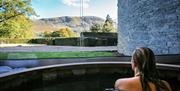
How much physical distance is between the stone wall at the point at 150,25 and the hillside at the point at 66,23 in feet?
2.54

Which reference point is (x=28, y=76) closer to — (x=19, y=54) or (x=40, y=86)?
(x=40, y=86)

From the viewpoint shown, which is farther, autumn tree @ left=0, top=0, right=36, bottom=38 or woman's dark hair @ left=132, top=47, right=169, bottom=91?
autumn tree @ left=0, top=0, right=36, bottom=38

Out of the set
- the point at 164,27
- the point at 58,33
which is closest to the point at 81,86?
the point at 164,27

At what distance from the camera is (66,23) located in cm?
641

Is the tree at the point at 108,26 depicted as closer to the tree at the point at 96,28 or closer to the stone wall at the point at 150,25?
the tree at the point at 96,28

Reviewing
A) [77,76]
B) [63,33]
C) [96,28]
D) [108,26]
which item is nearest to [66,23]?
[63,33]

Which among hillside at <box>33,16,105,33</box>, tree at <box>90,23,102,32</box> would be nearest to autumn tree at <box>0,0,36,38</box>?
hillside at <box>33,16,105,33</box>

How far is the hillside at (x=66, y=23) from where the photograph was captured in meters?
6.15

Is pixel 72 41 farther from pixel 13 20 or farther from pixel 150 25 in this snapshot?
pixel 150 25

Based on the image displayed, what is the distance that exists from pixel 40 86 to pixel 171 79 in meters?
1.71

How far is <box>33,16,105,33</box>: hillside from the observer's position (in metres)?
6.15

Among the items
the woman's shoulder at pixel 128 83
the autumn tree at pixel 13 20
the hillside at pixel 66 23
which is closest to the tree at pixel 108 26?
the hillside at pixel 66 23

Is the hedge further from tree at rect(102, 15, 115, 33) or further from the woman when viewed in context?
the woman

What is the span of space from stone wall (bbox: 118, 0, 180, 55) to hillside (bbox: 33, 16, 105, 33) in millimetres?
775
